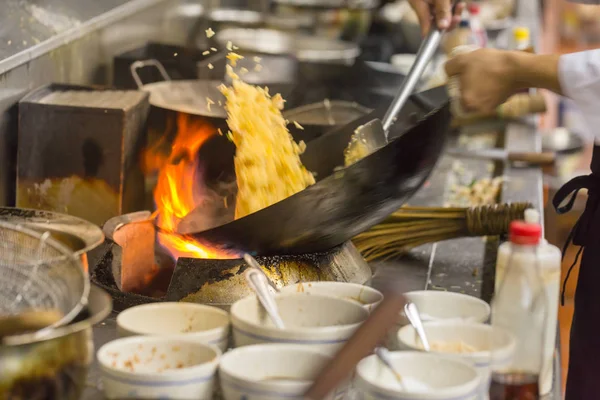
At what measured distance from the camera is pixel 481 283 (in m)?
2.23

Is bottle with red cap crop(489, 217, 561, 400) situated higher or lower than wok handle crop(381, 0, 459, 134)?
lower

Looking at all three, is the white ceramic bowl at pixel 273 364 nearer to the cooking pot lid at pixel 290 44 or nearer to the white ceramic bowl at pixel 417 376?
the white ceramic bowl at pixel 417 376

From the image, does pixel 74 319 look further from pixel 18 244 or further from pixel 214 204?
pixel 214 204

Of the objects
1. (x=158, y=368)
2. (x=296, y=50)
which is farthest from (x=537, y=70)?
(x=296, y=50)

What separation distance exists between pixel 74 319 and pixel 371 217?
0.80m

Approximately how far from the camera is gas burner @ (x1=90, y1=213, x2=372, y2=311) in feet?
5.93

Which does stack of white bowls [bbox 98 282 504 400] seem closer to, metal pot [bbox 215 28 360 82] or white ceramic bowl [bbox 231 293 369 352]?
white ceramic bowl [bbox 231 293 369 352]

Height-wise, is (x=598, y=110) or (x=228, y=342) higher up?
(x=598, y=110)

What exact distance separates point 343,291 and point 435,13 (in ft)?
4.42

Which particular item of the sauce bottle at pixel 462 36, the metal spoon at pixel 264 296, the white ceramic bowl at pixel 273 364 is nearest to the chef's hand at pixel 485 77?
the metal spoon at pixel 264 296

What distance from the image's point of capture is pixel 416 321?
1.47 meters

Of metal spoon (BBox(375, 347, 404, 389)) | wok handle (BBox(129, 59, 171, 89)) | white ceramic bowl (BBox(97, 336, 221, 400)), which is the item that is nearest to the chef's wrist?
metal spoon (BBox(375, 347, 404, 389))

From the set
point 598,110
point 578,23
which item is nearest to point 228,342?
point 598,110

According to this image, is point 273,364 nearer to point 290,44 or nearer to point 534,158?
point 534,158
